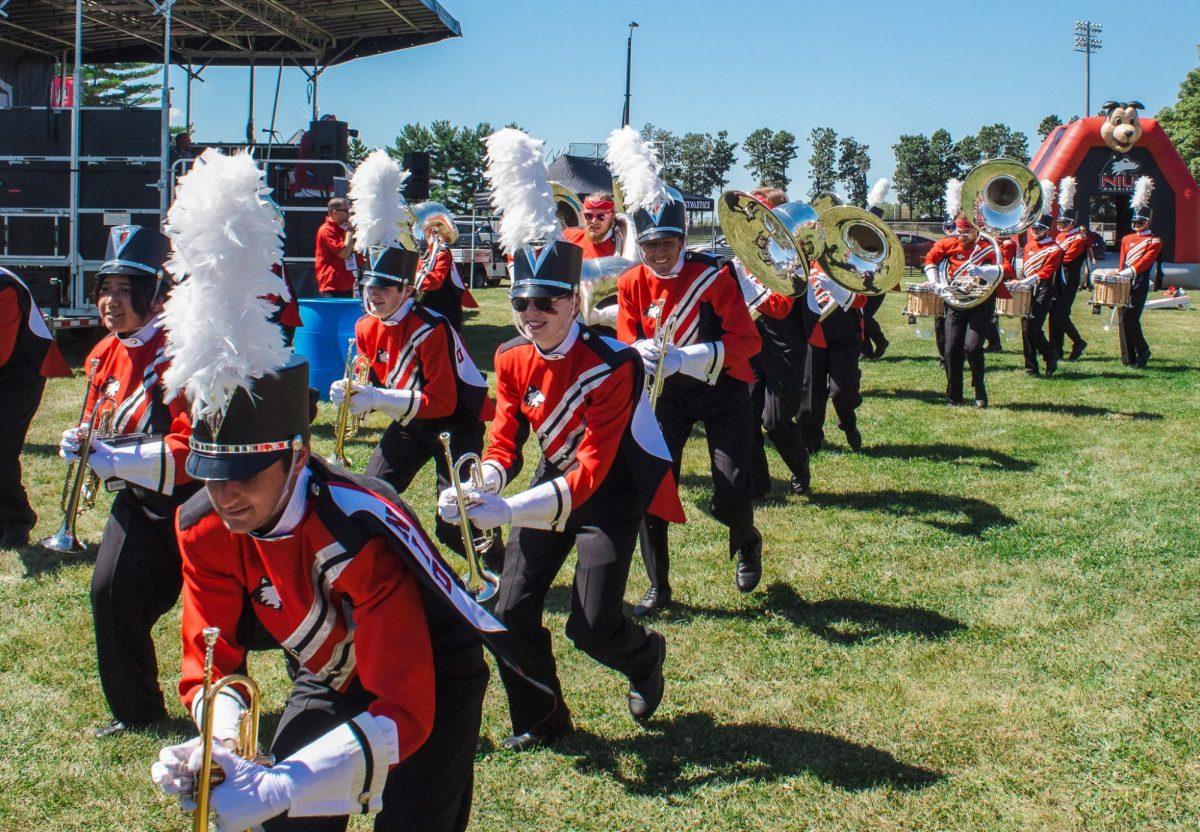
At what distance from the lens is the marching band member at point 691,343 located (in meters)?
5.80

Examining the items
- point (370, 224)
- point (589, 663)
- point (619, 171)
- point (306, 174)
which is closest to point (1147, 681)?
point (589, 663)

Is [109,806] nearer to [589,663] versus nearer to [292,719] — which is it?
[292,719]

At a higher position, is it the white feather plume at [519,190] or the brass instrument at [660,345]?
the white feather plume at [519,190]

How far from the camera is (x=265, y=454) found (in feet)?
8.35

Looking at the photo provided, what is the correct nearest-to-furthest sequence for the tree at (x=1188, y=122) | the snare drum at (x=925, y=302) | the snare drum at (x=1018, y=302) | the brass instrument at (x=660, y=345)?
1. the brass instrument at (x=660, y=345)
2. the snare drum at (x=925, y=302)
3. the snare drum at (x=1018, y=302)
4. the tree at (x=1188, y=122)

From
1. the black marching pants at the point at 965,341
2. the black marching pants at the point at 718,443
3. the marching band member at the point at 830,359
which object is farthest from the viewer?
the black marching pants at the point at 965,341

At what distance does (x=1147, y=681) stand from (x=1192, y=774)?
887 mm

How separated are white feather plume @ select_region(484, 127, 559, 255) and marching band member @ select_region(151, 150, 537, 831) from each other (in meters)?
1.98

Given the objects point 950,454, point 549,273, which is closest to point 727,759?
point 549,273

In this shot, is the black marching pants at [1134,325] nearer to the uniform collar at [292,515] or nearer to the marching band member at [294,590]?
the marching band member at [294,590]

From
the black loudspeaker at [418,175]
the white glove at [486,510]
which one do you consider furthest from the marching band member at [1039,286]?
the white glove at [486,510]

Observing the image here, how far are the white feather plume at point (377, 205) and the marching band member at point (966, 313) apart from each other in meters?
6.47

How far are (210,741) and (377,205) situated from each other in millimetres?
5167

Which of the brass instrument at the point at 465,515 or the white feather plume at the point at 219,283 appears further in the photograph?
the brass instrument at the point at 465,515
